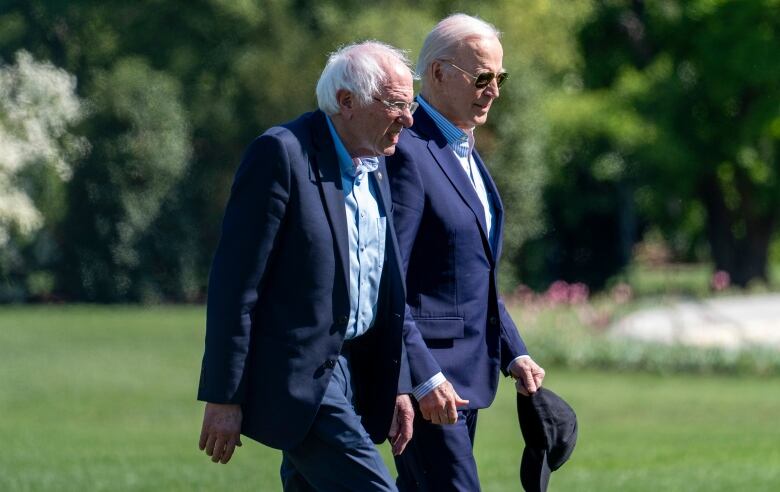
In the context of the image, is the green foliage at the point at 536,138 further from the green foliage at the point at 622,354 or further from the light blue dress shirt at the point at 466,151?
the light blue dress shirt at the point at 466,151

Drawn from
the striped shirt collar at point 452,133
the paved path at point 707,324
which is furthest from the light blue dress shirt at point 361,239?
the paved path at point 707,324

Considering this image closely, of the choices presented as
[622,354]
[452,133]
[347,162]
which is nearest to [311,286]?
[347,162]

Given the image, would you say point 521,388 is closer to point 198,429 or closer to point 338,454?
point 338,454

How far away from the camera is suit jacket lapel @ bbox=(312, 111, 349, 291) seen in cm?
465

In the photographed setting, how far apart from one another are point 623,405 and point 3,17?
35.2 m

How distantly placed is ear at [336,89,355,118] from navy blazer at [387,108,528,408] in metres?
0.59

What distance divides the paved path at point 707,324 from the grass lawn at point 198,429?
1728mm

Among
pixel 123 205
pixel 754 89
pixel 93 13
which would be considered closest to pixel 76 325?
pixel 123 205

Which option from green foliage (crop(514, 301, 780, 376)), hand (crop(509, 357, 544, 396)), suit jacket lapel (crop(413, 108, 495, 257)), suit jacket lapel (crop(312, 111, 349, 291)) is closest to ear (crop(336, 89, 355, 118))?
suit jacket lapel (crop(312, 111, 349, 291))

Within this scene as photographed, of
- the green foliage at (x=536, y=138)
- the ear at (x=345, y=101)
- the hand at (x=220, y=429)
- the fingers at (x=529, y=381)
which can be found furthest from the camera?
the green foliage at (x=536, y=138)

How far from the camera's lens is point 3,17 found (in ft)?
157

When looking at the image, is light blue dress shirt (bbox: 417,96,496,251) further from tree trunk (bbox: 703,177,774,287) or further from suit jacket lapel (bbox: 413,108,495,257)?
tree trunk (bbox: 703,177,774,287)

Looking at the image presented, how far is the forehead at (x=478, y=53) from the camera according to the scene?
544cm

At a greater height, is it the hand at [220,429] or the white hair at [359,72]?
the white hair at [359,72]
